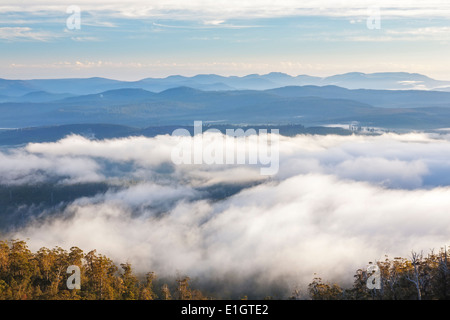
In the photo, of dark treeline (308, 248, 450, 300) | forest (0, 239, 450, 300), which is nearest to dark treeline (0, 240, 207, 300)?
forest (0, 239, 450, 300)

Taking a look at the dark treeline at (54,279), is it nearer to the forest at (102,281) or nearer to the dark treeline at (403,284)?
the forest at (102,281)

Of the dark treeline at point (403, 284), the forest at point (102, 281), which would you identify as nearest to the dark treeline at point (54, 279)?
the forest at point (102, 281)

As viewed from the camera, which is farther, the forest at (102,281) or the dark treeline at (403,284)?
the forest at (102,281)

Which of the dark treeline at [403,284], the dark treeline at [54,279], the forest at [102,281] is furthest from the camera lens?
the dark treeline at [54,279]

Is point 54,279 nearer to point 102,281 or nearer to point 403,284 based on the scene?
point 102,281

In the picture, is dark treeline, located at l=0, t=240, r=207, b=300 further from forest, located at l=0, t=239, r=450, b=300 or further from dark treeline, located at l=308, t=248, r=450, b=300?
dark treeline, located at l=308, t=248, r=450, b=300

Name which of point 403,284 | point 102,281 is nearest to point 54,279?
point 102,281
